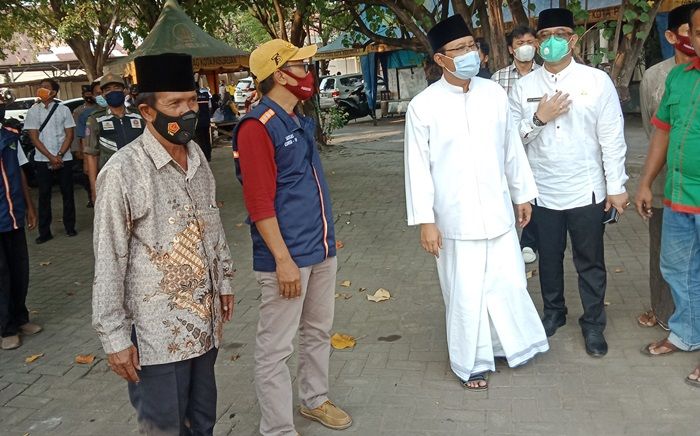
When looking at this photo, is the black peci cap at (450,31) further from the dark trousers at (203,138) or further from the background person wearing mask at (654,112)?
the dark trousers at (203,138)

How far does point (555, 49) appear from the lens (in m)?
4.05

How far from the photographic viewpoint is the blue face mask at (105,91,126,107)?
6.05 metres

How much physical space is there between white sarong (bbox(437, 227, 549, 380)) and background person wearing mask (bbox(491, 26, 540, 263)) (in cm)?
120

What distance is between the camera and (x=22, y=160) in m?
5.56

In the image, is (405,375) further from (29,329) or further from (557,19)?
(29,329)

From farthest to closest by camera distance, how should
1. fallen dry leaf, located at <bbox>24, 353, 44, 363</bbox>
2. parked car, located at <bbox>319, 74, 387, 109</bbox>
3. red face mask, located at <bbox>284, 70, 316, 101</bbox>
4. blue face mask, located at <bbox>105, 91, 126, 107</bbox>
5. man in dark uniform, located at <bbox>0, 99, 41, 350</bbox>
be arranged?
1. parked car, located at <bbox>319, 74, 387, 109</bbox>
2. blue face mask, located at <bbox>105, 91, 126, 107</bbox>
3. man in dark uniform, located at <bbox>0, 99, 41, 350</bbox>
4. fallen dry leaf, located at <bbox>24, 353, 44, 363</bbox>
5. red face mask, located at <bbox>284, 70, 316, 101</bbox>

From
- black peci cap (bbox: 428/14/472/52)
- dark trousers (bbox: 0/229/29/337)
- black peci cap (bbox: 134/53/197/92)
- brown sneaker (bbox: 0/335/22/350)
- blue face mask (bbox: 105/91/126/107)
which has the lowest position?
brown sneaker (bbox: 0/335/22/350)

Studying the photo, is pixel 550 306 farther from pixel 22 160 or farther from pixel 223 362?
pixel 22 160

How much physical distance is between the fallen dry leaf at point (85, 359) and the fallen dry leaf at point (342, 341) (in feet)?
5.71

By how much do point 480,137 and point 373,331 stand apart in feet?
6.12

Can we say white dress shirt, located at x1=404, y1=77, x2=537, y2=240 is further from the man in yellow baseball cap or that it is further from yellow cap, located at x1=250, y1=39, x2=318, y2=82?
yellow cap, located at x1=250, y1=39, x2=318, y2=82

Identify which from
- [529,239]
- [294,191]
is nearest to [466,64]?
[294,191]

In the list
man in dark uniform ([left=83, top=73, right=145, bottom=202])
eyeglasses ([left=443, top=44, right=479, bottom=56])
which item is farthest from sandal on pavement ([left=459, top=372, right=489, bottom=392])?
man in dark uniform ([left=83, top=73, right=145, bottom=202])

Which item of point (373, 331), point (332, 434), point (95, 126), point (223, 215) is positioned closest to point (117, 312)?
point (332, 434)
